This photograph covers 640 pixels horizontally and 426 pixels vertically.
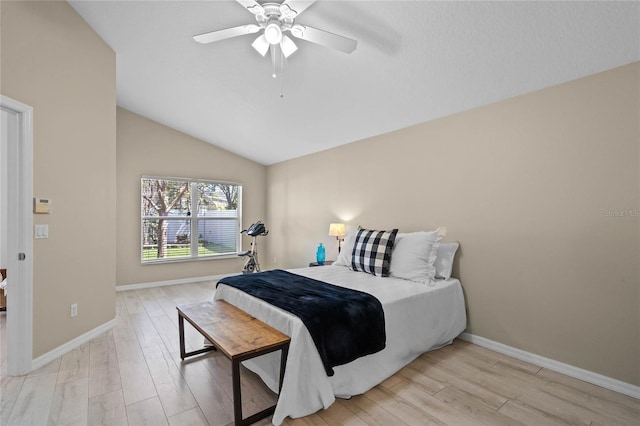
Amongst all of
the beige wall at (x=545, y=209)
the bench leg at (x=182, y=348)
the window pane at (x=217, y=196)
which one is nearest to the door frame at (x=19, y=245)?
the bench leg at (x=182, y=348)

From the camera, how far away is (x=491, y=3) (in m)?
1.89

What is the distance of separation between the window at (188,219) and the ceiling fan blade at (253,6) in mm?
4182

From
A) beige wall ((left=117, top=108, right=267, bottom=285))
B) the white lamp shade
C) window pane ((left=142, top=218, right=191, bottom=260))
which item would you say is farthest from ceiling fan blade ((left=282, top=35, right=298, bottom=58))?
window pane ((left=142, top=218, right=191, bottom=260))

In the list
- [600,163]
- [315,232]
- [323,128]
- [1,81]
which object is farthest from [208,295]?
[600,163]

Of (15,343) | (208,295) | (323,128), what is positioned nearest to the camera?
(15,343)

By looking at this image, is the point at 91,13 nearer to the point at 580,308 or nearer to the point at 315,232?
the point at 315,232

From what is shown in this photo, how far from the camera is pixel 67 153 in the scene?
108 inches

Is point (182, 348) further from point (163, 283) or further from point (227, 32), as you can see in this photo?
point (163, 283)

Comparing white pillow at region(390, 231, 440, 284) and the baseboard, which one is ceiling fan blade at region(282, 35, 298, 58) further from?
the baseboard

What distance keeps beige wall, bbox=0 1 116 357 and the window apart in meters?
1.95

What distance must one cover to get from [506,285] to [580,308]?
1.77 ft

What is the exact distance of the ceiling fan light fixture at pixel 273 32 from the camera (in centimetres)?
194

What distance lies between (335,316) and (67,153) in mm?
2819

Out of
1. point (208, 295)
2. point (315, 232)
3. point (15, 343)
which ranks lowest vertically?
point (208, 295)
